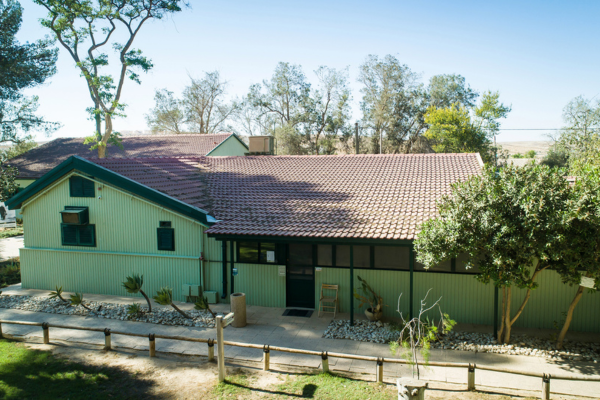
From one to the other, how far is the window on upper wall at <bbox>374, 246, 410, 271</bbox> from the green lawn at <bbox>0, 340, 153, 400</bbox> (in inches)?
258

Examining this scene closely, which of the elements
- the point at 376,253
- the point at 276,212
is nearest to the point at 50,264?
the point at 276,212

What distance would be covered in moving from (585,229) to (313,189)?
326 inches

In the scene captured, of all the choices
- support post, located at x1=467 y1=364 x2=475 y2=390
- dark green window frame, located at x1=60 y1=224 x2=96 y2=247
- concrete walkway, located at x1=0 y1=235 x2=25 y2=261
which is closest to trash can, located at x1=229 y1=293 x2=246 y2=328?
support post, located at x1=467 y1=364 x2=475 y2=390

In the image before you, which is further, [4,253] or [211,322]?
[4,253]

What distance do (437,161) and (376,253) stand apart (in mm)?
5785

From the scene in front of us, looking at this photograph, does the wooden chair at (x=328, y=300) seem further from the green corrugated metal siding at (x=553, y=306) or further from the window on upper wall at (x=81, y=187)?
the window on upper wall at (x=81, y=187)

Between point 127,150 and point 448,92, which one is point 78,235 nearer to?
point 127,150

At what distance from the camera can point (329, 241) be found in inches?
454

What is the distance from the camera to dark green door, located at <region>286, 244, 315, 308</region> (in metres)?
12.9

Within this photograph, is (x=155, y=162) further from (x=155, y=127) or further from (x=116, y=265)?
(x=155, y=127)

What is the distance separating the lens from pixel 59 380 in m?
8.73

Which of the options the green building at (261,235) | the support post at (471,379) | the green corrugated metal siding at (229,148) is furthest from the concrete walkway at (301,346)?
the green corrugated metal siding at (229,148)

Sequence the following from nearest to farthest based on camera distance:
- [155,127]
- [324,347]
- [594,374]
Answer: [594,374] → [324,347] → [155,127]

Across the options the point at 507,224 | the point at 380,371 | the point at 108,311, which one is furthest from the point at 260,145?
the point at 380,371
